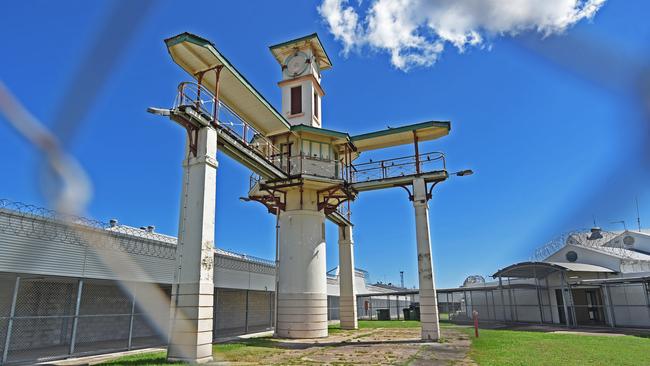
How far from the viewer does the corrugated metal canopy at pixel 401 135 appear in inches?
898

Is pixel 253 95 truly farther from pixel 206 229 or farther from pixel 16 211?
pixel 16 211

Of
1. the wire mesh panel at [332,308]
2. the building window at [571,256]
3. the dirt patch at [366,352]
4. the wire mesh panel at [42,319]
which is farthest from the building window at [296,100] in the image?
the building window at [571,256]

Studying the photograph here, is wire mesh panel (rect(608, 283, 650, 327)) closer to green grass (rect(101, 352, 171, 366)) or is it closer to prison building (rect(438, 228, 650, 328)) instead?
prison building (rect(438, 228, 650, 328))

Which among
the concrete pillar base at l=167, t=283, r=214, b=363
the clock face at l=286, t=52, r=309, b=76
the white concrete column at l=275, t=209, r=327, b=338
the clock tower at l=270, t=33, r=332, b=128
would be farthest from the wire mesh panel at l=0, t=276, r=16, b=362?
the clock face at l=286, t=52, r=309, b=76

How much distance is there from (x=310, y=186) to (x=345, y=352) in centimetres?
968

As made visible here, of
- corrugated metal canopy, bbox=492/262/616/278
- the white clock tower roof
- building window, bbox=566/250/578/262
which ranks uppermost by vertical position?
the white clock tower roof

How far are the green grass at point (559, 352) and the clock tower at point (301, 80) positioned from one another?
14.8 m

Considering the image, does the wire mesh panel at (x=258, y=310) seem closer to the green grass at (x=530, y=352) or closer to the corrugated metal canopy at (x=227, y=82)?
the green grass at (x=530, y=352)

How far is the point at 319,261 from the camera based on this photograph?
22.3m

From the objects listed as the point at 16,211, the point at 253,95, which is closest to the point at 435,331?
the point at 253,95

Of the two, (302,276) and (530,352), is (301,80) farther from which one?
(530,352)

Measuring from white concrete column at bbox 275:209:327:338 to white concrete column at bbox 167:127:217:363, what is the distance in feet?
28.6

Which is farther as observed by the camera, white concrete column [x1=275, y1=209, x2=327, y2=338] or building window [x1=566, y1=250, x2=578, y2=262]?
building window [x1=566, y1=250, x2=578, y2=262]

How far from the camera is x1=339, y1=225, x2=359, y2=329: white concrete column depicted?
27.5 metres
